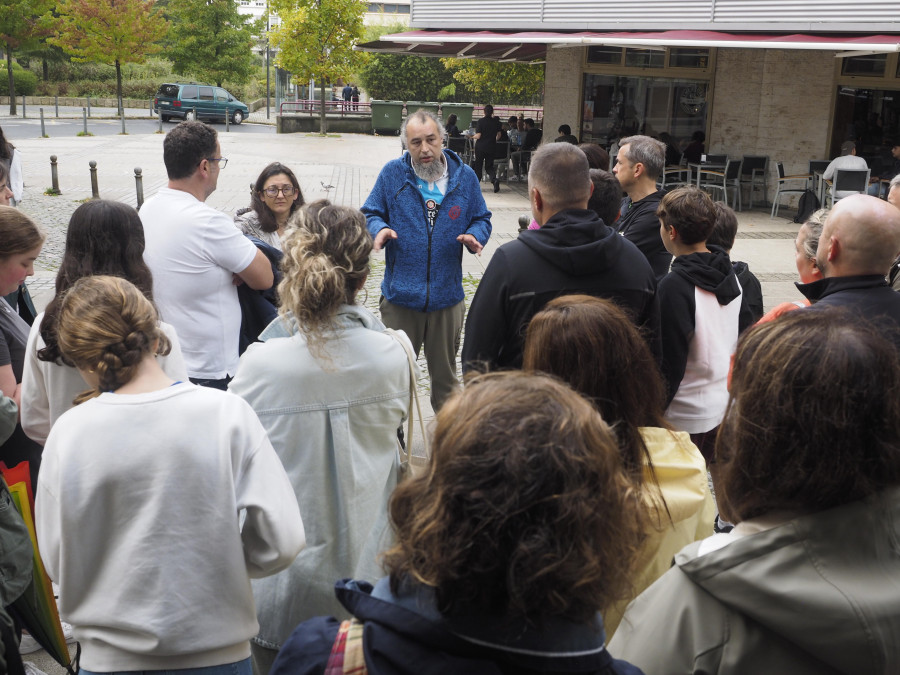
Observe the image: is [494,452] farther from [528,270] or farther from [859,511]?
[528,270]

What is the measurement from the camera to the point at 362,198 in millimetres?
15570

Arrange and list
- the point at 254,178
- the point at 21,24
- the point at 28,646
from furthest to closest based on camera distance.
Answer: the point at 21,24
the point at 254,178
the point at 28,646

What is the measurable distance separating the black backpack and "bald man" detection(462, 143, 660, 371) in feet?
39.5

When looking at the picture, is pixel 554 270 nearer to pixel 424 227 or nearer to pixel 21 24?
pixel 424 227

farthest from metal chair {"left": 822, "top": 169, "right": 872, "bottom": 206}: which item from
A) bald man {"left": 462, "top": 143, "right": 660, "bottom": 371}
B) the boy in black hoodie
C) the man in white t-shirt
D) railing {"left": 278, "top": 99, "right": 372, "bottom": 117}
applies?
railing {"left": 278, "top": 99, "right": 372, "bottom": 117}

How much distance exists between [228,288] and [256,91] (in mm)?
53553

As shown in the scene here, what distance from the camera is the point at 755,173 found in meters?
16.0

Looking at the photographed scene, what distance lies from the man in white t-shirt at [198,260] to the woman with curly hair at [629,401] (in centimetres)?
188

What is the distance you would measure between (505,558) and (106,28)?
1616 inches

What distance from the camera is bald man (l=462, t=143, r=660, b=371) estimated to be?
10.5ft

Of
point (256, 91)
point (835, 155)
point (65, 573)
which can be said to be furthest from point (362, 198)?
point (256, 91)

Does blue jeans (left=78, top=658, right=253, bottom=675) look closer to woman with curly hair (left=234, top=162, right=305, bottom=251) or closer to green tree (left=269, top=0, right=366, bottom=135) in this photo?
woman with curly hair (left=234, top=162, right=305, bottom=251)

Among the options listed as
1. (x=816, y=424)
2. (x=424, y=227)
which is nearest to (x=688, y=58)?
(x=424, y=227)

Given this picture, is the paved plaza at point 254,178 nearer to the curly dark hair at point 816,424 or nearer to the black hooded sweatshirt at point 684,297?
the black hooded sweatshirt at point 684,297
